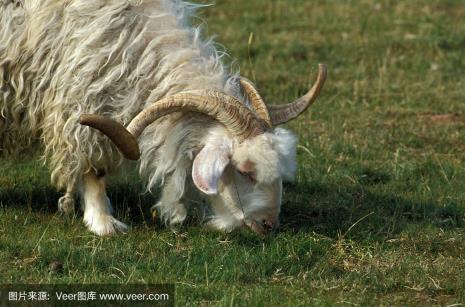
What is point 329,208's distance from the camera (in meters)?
7.34

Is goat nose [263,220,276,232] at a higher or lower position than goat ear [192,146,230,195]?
lower

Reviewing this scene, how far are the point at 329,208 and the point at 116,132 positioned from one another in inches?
76.6

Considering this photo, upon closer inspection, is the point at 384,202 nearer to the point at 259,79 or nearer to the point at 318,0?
the point at 259,79

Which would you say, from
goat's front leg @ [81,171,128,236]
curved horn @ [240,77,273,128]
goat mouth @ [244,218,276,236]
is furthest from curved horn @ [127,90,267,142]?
goat's front leg @ [81,171,128,236]

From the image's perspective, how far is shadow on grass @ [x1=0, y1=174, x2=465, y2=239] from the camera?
22.8 ft

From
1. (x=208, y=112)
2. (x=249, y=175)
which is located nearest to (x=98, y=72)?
(x=208, y=112)

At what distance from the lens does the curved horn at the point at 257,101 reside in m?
6.34

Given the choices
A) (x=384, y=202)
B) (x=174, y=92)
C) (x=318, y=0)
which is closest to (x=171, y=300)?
(x=174, y=92)

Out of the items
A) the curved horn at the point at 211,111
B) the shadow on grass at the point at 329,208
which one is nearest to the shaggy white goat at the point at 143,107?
the curved horn at the point at 211,111

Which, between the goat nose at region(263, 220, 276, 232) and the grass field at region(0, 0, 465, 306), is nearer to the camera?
the grass field at region(0, 0, 465, 306)

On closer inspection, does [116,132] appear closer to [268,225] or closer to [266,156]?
[266,156]

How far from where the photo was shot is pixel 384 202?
7551 millimetres

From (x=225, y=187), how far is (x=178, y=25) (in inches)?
43.0

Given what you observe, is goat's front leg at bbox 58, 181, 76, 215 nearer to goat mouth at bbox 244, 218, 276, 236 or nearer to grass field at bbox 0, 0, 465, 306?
grass field at bbox 0, 0, 465, 306
